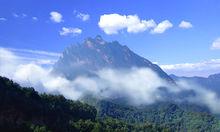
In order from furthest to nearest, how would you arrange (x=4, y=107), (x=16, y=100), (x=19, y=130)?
(x=16, y=100) < (x=4, y=107) < (x=19, y=130)

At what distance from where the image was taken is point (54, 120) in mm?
180875

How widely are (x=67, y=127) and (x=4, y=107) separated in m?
29.9

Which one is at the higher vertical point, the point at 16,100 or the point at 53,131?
the point at 16,100

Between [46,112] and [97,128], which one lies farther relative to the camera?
[97,128]

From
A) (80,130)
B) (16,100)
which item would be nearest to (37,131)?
(16,100)

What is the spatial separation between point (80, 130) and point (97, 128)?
8951 mm

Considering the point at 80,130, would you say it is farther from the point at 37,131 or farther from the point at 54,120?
the point at 37,131

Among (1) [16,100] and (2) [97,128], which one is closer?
(1) [16,100]

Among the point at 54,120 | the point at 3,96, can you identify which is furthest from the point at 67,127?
the point at 3,96

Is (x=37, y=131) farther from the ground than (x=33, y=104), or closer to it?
closer to it

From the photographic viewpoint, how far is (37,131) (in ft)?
460

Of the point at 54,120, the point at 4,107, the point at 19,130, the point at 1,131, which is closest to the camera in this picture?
the point at 1,131

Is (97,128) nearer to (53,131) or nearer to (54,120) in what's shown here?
(54,120)

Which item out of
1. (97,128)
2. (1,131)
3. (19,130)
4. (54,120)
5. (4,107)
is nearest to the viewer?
(1,131)
